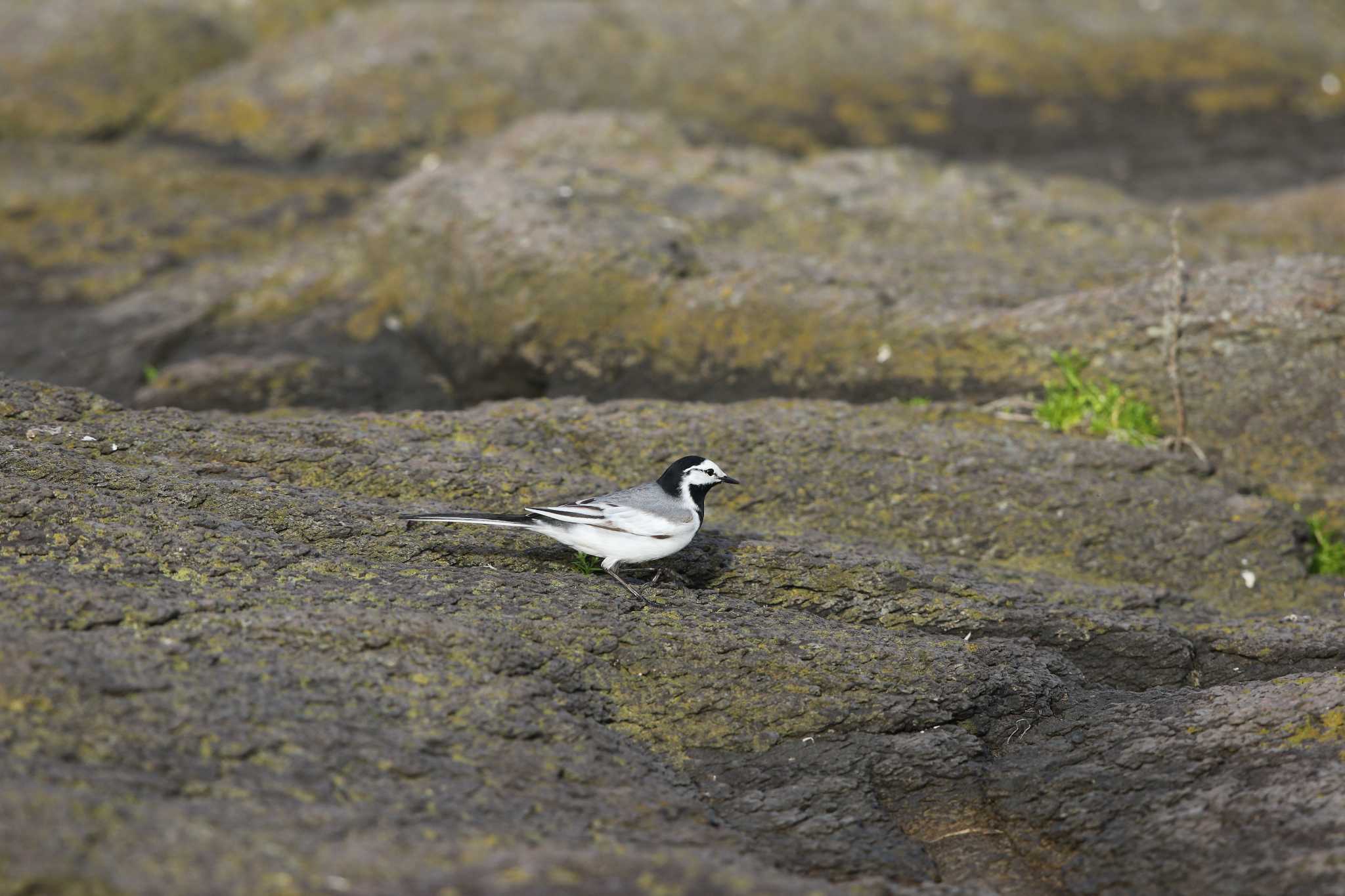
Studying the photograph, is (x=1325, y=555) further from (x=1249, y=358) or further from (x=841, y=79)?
(x=841, y=79)

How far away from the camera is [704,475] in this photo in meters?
7.42

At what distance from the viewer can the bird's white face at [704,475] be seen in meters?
7.35

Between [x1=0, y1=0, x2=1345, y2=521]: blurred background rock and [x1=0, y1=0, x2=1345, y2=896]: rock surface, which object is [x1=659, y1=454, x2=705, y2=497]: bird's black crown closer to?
[x1=0, y1=0, x2=1345, y2=896]: rock surface

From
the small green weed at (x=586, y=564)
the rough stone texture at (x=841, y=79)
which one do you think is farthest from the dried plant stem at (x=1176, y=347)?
the rough stone texture at (x=841, y=79)

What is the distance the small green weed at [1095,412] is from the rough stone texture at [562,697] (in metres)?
1.49

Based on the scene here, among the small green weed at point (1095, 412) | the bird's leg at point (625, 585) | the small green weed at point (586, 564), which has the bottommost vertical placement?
the small green weed at point (1095, 412)

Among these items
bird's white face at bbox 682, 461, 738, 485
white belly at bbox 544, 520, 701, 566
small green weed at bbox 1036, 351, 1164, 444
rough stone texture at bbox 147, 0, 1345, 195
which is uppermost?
rough stone texture at bbox 147, 0, 1345, 195

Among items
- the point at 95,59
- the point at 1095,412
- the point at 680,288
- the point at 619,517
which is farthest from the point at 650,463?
the point at 95,59

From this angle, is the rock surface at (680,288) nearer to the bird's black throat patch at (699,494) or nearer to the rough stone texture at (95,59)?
the rough stone texture at (95,59)

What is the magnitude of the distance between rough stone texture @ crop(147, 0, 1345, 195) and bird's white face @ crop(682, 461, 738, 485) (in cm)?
898

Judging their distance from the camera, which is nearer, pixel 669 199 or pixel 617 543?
pixel 617 543

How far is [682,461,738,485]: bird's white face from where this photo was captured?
7348 millimetres

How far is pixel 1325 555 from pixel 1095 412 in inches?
75.4

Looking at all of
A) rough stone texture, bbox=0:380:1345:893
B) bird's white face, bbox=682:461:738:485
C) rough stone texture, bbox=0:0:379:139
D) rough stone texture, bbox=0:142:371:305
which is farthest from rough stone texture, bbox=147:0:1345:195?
rough stone texture, bbox=0:380:1345:893
